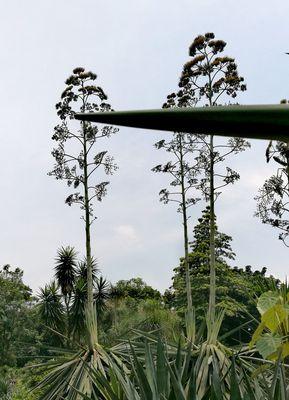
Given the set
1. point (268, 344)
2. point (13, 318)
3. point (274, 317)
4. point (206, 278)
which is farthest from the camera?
point (206, 278)

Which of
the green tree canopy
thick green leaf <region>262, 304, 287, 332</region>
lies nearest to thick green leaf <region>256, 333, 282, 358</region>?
thick green leaf <region>262, 304, 287, 332</region>

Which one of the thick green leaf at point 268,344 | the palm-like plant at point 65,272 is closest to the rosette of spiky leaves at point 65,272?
the palm-like plant at point 65,272

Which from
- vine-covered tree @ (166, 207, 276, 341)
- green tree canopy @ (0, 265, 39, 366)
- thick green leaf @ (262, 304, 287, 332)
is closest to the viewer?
thick green leaf @ (262, 304, 287, 332)

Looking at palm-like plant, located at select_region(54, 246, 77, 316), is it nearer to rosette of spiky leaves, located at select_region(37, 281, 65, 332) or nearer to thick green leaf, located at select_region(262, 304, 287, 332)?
rosette of spiky leaves, located at select_region(37, 281, 65, 332)

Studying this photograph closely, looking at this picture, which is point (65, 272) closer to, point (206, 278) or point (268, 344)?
point (206, 278)

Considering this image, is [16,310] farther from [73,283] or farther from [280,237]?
[280,237]

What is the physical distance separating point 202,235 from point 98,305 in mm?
8970

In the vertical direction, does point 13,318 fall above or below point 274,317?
above

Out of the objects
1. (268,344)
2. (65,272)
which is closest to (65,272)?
(65,272)

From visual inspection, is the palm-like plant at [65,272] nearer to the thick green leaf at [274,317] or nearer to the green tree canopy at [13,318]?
the green tree canopy at [13,318]

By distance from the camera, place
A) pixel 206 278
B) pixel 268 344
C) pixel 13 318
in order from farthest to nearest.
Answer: pixel 206 278 < pixel 13 318 < pixel 268 344

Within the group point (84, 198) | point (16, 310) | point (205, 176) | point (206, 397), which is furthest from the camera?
point (16, 310)

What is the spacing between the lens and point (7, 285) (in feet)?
87.6

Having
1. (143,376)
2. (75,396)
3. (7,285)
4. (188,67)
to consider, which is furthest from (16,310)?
(143,376)
